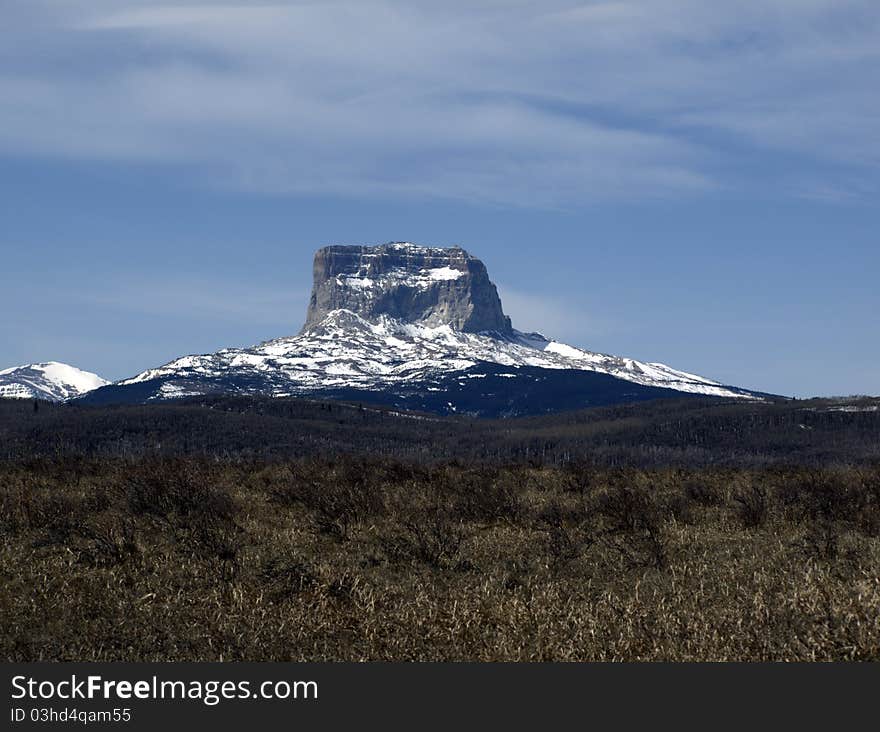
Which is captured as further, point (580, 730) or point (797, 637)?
point (797, 637)

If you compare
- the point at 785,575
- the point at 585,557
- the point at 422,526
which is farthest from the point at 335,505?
the point at 785,575

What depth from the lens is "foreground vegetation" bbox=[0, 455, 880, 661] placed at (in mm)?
15281

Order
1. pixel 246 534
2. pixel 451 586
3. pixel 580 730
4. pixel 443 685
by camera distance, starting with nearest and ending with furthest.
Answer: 1. pixel 580 730
2. pixel 443 685
3. pixel 451 586
4. pixel 246 534

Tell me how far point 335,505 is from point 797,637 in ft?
44.8

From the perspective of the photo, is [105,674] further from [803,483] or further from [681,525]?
[803,483]

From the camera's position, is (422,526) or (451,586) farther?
(422,526)

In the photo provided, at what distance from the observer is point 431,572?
66.7 feet

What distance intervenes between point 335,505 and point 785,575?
1102 cm

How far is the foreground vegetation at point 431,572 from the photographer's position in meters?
15.3

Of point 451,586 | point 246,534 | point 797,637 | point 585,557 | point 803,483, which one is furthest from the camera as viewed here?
point 803,483

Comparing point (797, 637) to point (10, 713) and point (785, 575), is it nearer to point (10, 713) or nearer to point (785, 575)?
point (785, 575)

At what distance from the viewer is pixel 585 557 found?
21438mm

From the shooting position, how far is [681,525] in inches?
1008

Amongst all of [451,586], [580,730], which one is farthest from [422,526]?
[580,730]
